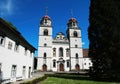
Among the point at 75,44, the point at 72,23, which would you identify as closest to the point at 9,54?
the point at 75,44

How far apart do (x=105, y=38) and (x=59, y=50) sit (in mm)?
38784

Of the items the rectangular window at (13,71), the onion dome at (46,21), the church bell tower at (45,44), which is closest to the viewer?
the rectangular window at (13,71)

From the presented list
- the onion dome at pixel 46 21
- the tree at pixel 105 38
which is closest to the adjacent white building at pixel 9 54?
the tree at pixel 105 38

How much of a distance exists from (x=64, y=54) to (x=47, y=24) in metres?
13.5

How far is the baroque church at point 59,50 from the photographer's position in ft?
181

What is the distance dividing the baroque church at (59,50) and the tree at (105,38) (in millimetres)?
33859

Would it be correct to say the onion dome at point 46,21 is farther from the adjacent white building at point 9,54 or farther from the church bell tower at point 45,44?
the adjacent white building at point 9,54

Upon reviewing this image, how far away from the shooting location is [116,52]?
19219 millimetres

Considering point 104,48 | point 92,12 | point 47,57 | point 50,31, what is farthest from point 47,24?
point 104,48

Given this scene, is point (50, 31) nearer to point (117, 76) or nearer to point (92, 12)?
point (92, 12)

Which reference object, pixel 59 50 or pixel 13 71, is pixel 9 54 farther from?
pixel 59 50

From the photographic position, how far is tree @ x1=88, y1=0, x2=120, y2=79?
19.4 metres

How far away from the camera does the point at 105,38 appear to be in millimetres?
20562

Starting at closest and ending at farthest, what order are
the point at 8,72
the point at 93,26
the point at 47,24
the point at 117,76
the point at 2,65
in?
1. the point at 2,65
2. the point at 8,72
3. the point at 117,76
4. the point at 93,26
5. the point at 47,24
